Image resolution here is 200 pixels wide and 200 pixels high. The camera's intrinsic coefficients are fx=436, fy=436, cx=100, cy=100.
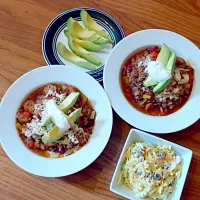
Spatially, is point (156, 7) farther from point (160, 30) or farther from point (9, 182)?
point (9, 182)

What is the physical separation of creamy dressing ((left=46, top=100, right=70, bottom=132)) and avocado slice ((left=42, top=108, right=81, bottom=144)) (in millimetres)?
19

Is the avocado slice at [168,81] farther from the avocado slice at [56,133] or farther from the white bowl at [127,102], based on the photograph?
the avocado slice at [56,133]

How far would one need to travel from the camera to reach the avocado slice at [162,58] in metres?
1.69

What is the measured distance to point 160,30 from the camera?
1.75 metres

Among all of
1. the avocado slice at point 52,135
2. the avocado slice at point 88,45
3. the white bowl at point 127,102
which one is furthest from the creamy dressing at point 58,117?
the avocado slice at point 88,45

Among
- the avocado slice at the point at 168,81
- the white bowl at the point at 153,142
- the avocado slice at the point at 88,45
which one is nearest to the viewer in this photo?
the white bowl at the point at 153,142

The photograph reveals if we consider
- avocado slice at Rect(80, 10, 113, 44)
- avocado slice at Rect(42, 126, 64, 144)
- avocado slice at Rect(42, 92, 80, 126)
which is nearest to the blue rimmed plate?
avocado slice at Rect(80, 10, 113, 44)

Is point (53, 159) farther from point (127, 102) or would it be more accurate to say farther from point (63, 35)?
point (63, 35)

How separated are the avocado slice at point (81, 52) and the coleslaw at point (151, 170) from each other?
1.26ft

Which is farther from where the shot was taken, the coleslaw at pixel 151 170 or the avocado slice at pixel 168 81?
the avocado slice at pixel 168 81

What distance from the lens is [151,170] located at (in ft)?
5.13

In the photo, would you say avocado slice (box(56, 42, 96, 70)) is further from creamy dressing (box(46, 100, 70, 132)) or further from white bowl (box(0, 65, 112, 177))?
creamy dressing (box(46, 100, 70, 132))

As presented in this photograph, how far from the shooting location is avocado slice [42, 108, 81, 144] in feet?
5.23

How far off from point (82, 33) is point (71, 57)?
0.38 feet
